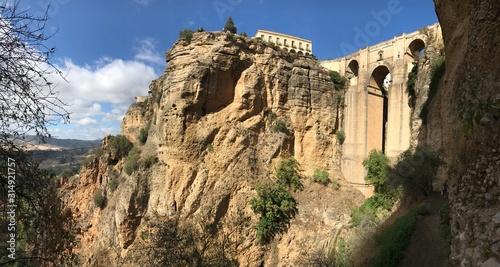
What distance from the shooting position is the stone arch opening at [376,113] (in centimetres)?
2058

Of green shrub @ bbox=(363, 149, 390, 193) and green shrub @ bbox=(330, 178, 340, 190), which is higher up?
green shrub @ bbox=(363, 149, 390, 193)

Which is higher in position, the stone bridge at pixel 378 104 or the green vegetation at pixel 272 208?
the stone bridge at pixel 378 104

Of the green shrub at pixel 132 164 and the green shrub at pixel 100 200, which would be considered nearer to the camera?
the green shrub at pixel 132 164

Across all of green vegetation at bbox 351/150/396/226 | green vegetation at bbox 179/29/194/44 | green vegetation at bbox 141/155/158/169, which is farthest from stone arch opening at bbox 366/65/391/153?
green vegetation at bbox 141/155/158/169

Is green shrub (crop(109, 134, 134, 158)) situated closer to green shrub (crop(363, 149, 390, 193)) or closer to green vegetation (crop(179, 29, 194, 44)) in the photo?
green vegetation (crop(179, 29, 194, 44))

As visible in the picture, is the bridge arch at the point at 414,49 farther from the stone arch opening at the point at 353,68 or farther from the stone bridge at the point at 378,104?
the stone arch opening at the point at 353,68

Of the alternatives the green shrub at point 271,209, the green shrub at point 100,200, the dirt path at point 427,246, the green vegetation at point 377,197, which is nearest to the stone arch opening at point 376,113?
the green vegetation at point 377,197

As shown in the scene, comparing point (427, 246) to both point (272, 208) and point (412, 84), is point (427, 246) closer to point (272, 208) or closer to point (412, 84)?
point (272, 208)

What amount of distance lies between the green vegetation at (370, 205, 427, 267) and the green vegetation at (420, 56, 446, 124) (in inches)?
275

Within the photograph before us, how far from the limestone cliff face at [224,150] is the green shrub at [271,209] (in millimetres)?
473

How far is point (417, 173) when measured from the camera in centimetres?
1117

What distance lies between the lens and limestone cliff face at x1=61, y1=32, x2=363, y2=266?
647 inches

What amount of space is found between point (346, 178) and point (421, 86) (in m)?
7.70

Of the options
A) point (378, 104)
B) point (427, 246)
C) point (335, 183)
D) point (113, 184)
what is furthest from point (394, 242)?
point (113, 184)
